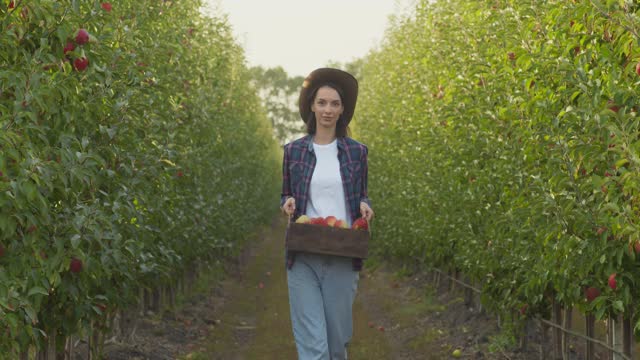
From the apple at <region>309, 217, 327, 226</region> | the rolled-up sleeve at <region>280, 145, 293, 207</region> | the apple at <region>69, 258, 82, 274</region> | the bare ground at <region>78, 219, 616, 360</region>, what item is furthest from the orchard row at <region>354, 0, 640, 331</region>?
the apple at <region>69, 258, 82, 274</region>

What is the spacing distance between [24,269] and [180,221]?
19.8ft

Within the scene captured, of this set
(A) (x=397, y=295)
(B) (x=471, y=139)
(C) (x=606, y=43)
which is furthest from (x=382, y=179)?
(C) (x=606, y=43)

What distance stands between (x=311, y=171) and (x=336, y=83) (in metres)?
0.62

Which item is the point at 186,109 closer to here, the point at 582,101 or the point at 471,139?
the point at 471,139

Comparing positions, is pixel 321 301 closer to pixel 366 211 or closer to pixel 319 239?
pixel 319 239

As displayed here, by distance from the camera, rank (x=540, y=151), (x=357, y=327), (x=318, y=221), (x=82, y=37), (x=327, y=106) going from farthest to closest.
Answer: (x=357, y=327) → (x=540, y=151) → (x=327, y=106) → (x=318, y=221) → (x=82, y=37)

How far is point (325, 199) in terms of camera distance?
5.11m

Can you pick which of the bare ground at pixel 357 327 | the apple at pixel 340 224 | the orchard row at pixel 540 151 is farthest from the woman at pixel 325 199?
the bare ground at pixel 357 327

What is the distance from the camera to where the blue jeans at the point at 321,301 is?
489 cm

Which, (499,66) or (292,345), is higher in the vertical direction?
(499,66)

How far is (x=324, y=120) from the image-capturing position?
5211 millimetres

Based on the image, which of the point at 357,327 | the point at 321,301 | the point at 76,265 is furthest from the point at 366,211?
the point at 357,327

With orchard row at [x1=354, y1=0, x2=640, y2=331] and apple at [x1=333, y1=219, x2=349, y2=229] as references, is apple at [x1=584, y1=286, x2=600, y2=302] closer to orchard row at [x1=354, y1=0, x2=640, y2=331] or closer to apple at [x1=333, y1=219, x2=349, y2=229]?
orchard row at [x1=354, y1=0, x2=640, y2=331]

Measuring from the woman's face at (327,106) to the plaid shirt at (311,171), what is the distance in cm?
13
